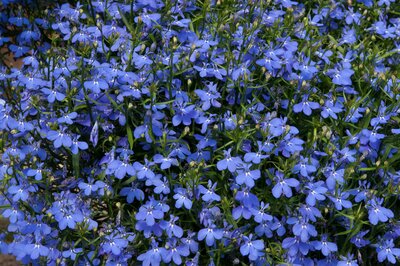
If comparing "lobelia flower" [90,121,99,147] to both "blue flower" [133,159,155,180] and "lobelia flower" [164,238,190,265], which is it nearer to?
"blue flower" [133,159,155,180]

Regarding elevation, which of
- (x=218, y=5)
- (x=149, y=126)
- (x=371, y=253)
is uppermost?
(x=218, y=5)

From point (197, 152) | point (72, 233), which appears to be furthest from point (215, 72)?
point (72, 233)

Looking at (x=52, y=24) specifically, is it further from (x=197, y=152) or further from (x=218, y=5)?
(x=197, y=152)

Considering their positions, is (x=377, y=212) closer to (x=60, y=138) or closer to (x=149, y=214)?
(x=149, y=214)

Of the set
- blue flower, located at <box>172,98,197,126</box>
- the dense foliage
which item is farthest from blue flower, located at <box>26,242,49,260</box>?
blue flower, located at <box>172,98,197,126</box>

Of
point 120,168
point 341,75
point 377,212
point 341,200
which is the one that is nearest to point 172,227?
point 120,168

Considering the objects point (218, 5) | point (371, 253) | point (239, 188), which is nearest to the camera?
point (239, 188)

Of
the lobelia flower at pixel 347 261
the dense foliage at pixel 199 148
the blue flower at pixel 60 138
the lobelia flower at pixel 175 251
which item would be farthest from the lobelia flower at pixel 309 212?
the blue flower at pixel 60 138

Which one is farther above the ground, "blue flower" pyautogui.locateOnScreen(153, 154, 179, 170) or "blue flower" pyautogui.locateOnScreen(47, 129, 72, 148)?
"blue flower" pyautogui.locateOnScreen(47, 129, 72, 148)
